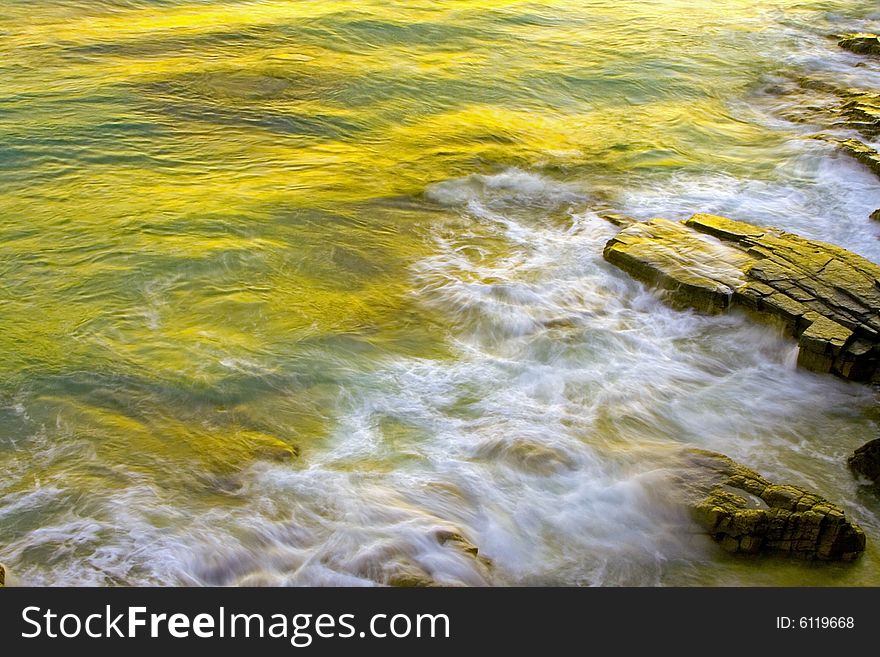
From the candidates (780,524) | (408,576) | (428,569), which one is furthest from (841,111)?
(408,576)

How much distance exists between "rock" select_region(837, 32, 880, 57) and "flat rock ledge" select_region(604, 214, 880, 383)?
7.44m

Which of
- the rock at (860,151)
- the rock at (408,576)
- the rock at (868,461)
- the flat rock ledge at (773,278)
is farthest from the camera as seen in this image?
the rock at (860,151)

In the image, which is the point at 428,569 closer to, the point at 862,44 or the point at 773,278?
the point at 773,278

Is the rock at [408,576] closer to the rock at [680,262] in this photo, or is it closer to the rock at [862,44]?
the rock at [680,262]

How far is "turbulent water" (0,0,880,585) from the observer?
16.8ft

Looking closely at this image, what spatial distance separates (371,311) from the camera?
7.28m

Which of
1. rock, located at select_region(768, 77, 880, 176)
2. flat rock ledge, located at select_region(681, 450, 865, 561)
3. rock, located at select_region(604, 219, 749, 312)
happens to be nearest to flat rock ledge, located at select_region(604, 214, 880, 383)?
rock, located at select_region(604, 219, 749, 312)

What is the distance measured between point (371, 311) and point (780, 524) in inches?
135

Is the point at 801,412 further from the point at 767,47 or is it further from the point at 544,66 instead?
the point at 767,47

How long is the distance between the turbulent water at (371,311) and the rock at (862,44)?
4.73ft

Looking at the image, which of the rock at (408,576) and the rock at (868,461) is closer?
the rock at (408,576)

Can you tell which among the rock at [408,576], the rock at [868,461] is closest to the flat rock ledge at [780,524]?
the rock at [868,461]

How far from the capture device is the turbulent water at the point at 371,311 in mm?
5109

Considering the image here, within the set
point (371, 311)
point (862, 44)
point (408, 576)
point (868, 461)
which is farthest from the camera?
point (862, 44)
